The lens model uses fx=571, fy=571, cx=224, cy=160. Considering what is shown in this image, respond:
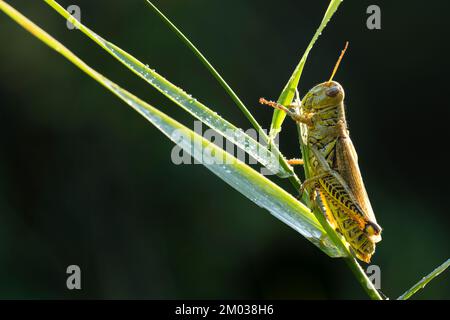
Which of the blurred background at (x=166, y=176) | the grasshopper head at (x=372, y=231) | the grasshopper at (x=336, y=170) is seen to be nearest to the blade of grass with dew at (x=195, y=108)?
the grasshopper at (x=336, y=170)

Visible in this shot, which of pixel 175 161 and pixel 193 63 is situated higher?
pixel 193 63

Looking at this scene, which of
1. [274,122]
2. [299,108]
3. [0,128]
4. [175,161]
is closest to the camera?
[274,122]

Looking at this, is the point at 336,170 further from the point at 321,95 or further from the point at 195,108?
the point at 195,108

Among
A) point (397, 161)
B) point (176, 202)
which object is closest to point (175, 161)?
point (176, 202)

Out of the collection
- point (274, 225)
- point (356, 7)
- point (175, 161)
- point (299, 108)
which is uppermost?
point (356, 7)

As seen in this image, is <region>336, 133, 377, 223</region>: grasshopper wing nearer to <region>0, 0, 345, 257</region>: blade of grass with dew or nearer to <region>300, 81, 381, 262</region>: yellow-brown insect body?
<region>300, 81, 381, 262</region>: yellow-brown insect body

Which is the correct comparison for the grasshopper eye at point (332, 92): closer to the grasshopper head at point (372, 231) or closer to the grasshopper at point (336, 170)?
the grasshopper at point (336, 170)

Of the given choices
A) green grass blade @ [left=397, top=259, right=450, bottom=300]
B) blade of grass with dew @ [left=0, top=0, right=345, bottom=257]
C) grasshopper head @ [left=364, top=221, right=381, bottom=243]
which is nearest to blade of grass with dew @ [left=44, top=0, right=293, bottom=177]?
blade of grass with dew @ [left=0, top=0, right=345, bottom=257]

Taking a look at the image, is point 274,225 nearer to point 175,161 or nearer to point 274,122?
point 175,161
